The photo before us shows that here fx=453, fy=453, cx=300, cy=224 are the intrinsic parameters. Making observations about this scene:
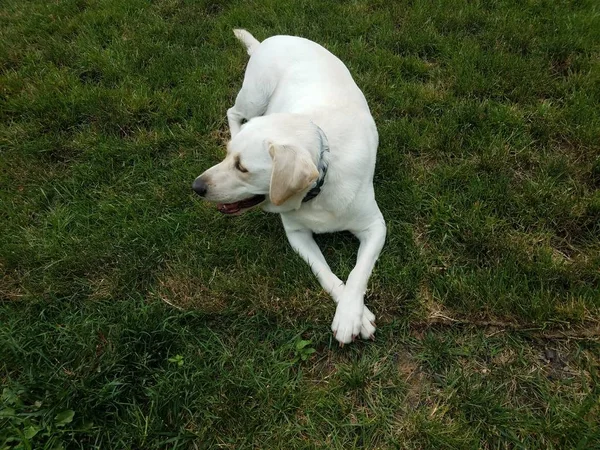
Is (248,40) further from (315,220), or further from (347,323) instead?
(347,323)

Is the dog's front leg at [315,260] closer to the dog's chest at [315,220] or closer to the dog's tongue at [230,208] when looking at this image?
the dog's chest at [315,220]

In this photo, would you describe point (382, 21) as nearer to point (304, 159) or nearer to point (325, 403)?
point (304, 159)

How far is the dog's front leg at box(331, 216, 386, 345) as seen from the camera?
220 centimetres

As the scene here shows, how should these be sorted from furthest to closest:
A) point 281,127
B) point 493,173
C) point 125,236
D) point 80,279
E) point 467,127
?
point 467,127, point 493,173, point 125,236, point 80,279, point 281,127

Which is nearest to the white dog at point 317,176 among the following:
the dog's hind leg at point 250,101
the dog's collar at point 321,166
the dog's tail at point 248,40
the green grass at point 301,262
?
the dog's collar at point 321,166

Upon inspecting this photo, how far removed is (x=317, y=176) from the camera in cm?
208

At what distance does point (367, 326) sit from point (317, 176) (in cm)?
79

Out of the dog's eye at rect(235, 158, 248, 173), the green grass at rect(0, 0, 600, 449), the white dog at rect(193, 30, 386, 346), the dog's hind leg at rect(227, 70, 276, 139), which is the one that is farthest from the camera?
the dog's hind leg at rect(227, 70, 276, 139)

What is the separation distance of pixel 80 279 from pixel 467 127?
2711 millimetres

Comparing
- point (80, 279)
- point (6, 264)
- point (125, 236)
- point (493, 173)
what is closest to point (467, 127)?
point (493, 173)

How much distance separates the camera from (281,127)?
2.23 metres

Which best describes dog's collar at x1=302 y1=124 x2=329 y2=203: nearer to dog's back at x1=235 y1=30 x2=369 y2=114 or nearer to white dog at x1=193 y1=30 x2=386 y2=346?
white dog at x1=193 y1=30 x2=386 y2=346

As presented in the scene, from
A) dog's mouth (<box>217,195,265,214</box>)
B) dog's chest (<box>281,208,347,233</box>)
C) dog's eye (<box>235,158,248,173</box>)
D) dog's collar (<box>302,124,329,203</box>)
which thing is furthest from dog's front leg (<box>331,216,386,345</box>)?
dog's eye (<box>235,158,248,173</box>)

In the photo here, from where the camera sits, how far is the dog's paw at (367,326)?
7.30 feet
